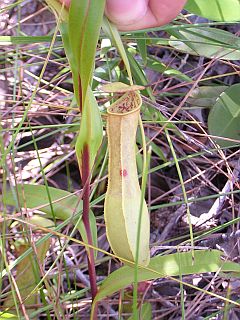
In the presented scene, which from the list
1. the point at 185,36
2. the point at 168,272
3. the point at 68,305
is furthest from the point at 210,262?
the point at 185,36

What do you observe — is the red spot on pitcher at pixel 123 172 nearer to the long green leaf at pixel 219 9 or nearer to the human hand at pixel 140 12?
the human hand at pixel 140 12

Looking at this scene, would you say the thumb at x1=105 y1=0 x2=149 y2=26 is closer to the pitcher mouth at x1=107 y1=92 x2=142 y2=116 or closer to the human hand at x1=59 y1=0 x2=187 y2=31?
the human hand at x1=59 y1=0 x2=187 y2=31

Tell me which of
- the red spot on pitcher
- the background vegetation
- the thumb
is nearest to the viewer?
the thumb

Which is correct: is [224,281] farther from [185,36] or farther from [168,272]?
[185,36]

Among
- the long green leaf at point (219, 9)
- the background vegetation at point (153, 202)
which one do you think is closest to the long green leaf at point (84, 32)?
the background vegetation at point (153, 202)

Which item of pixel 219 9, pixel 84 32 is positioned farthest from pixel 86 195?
pixel 219 9

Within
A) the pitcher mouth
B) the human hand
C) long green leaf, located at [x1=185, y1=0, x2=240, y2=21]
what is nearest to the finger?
the human hand

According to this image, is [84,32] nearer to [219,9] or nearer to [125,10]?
[125,10]

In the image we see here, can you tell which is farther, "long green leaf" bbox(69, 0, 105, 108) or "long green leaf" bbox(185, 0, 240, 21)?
"long green leaf" bbox(185, 0, 240, 21)

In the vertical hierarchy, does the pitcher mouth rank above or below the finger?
below
